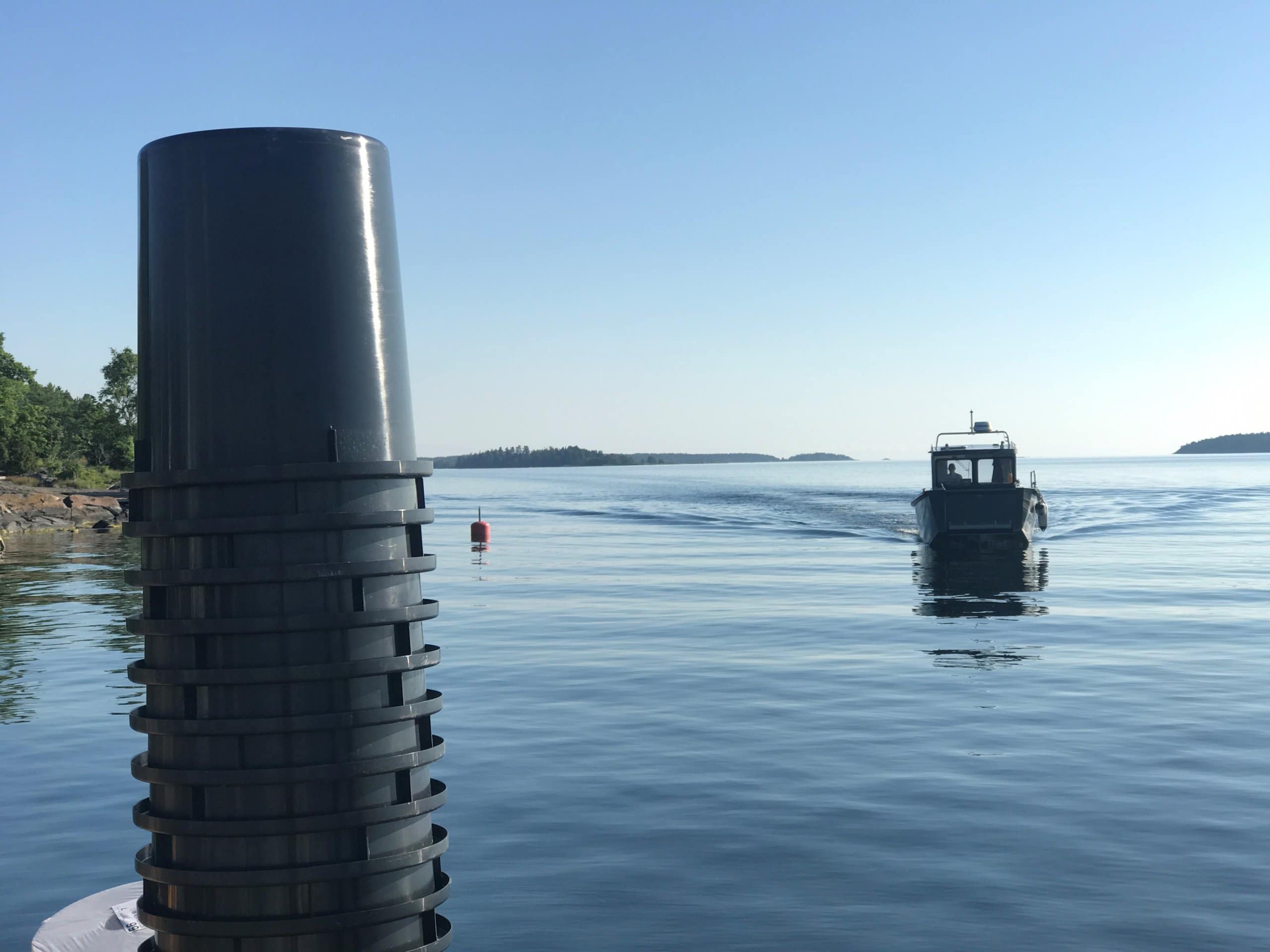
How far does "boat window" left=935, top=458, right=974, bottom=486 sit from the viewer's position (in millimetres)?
37875

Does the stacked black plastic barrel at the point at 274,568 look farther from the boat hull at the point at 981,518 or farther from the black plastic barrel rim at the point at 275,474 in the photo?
the boat hull at the point at 981,518

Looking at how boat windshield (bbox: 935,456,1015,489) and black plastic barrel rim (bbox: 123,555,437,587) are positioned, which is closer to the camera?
black plastic barrel rim (bbox: 123,555,437,587)

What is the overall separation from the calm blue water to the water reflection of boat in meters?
0.27

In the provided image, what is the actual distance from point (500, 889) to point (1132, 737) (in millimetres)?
7474

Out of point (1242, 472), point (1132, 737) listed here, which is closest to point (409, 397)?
point (1132, 737)

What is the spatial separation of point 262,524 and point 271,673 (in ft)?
1.38

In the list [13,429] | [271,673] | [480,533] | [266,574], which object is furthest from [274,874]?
[13,429]

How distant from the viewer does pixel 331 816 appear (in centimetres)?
341

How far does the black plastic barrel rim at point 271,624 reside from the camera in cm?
337

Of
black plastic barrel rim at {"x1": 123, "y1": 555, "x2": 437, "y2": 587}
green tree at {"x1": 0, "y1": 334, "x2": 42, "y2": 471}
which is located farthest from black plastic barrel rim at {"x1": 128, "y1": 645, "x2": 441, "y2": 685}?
green tree at {"x1": 0, "y1": 334, "x2": 42, "y2": 471}

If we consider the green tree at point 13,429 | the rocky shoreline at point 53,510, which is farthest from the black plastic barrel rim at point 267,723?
the green tree at point 13,429

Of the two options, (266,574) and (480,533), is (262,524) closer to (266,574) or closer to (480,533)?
(266,574)

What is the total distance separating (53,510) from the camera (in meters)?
67.6

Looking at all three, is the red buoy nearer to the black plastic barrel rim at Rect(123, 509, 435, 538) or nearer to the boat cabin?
the boat cabin
